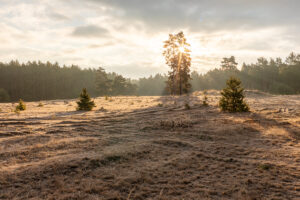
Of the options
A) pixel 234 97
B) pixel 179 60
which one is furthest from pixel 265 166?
pixel 179 60

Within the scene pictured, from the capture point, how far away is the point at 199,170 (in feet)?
15.3

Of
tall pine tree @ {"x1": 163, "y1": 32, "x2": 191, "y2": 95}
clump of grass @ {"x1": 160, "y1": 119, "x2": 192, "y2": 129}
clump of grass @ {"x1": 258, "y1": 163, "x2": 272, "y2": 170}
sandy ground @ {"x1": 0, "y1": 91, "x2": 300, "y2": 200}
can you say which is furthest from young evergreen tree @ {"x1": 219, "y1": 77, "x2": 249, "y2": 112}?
tall pine tree @ {"x1": 163, "y1": 32, "x2": 191, "y2": 95}

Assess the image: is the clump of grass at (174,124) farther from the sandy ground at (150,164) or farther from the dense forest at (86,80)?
the dense forest at (86,80)

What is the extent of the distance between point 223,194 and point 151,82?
4519 inches

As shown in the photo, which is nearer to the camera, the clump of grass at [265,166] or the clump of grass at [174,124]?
the clump of grass at [265,166]

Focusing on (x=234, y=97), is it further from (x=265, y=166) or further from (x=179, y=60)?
(x=179, y=60)

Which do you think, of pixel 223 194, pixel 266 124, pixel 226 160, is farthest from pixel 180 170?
pixel 266 124

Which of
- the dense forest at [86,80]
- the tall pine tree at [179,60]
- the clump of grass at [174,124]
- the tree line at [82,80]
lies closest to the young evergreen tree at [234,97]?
the clump of grass at [174,124]

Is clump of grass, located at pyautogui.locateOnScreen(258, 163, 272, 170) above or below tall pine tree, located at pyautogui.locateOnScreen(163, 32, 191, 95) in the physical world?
below

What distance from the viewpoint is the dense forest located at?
63.5 meters

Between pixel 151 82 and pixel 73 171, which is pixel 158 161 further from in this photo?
pixel 151 82

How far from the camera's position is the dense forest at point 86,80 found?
208 feet

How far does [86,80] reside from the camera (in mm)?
86375

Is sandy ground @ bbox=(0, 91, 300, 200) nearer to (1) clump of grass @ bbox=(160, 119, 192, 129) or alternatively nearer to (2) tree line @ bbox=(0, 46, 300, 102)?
(1) clump of grass @ bbox=(160, 119, 192, 129)
